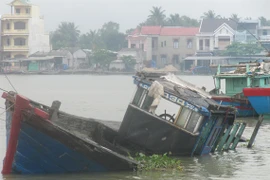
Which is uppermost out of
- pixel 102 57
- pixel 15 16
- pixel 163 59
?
pixel 15 16

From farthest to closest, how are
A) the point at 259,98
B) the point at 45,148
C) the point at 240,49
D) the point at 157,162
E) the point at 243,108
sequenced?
the point at 240,49 < the point at 243,108 < the point at 259,98 < the point at 157,162 < the point at 45,148

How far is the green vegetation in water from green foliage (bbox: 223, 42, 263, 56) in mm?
86149

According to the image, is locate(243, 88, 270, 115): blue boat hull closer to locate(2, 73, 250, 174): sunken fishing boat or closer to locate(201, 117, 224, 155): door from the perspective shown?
locate(2, 73, 250, 174): sunken fishing boat

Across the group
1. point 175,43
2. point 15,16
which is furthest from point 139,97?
point 175,43

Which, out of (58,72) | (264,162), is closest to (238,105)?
(264,162)

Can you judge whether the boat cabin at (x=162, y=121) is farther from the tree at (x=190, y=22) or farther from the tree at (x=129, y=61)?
the tree at (x=190, y=22)

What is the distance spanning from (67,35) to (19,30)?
2995cm

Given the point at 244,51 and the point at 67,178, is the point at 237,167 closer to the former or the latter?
the point at 67,178

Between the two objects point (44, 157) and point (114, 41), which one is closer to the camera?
point (44, 157)

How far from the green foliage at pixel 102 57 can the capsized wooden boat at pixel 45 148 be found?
301 ft

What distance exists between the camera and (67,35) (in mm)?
135125

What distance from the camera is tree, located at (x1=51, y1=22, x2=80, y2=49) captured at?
436 feet

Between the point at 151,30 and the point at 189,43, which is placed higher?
the point at 151,30

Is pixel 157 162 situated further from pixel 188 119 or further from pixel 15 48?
pixel 15 48
